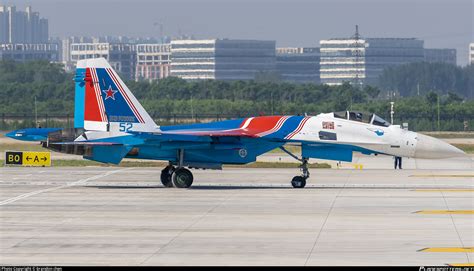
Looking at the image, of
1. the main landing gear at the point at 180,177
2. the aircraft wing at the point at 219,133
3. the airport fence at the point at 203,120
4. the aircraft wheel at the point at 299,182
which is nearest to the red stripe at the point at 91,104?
the aircraft wing at the point at 219,133

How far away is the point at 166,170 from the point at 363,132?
6.61 meters

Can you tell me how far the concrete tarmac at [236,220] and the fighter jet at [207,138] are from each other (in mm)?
1087

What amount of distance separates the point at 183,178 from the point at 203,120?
147ft

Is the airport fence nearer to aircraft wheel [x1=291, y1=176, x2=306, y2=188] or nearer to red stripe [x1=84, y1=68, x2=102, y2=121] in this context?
red stripe [x1=84, y1=68, x2=102, y2=121]

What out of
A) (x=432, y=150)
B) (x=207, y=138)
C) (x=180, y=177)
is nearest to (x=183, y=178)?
(x=180, y=177)

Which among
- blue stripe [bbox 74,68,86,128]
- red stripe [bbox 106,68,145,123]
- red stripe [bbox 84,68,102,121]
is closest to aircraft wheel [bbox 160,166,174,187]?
red stripe [bbox 106,68,145,123]

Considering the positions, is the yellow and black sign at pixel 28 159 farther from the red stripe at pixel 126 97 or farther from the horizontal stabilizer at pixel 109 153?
the horizontal stabilizer at pixel 109 153

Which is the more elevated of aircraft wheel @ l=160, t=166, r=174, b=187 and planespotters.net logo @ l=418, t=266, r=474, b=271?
aircraft wheel @ l=160, t=166, r=174, b=187

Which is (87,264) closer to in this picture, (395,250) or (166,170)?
(395,250)

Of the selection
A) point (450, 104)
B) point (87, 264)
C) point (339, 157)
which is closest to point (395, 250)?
point (87, 264)

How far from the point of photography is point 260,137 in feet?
118

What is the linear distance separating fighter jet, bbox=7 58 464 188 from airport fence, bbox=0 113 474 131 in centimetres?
3954

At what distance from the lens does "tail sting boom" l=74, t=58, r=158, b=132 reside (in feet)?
120

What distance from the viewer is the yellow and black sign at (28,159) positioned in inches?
1863
